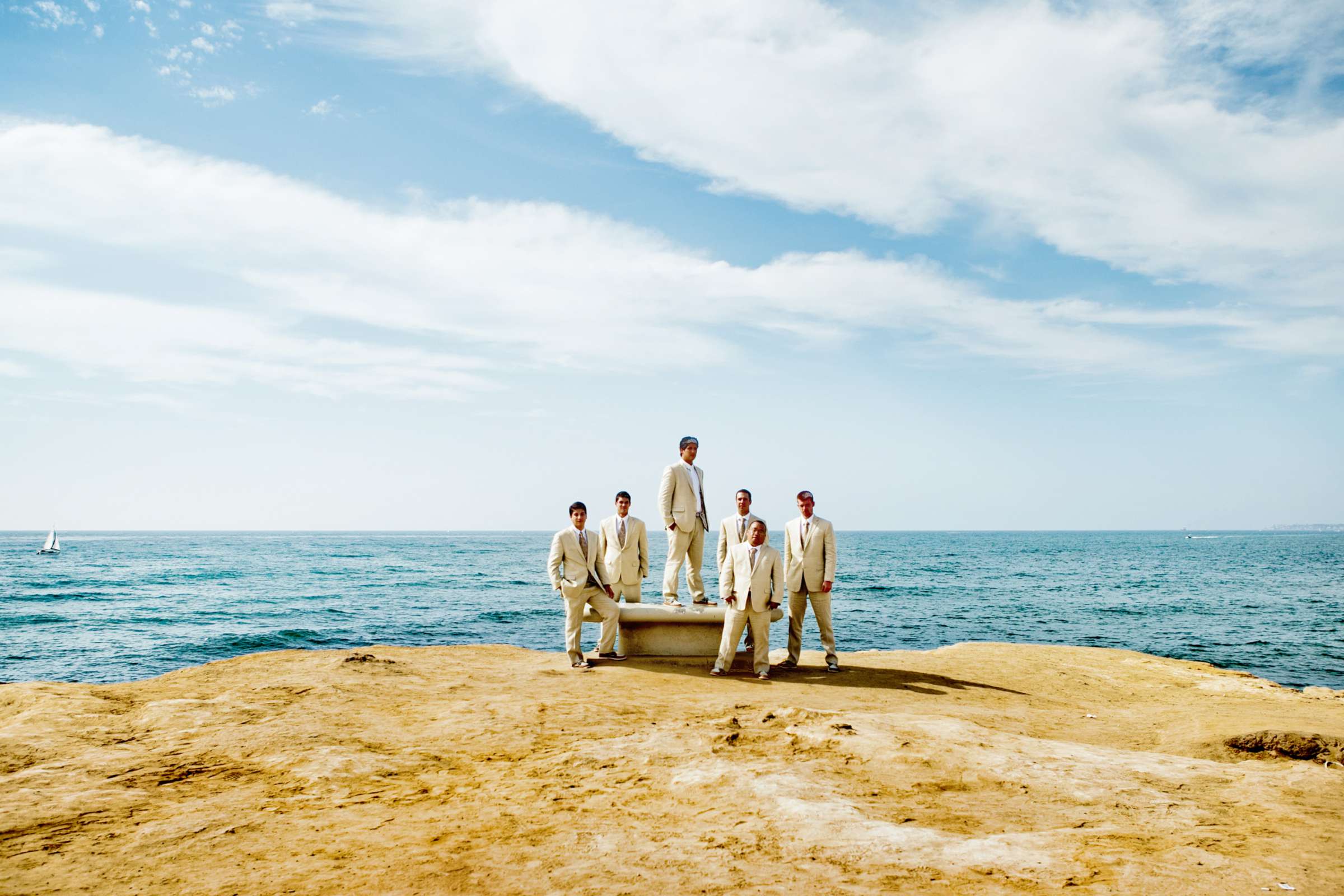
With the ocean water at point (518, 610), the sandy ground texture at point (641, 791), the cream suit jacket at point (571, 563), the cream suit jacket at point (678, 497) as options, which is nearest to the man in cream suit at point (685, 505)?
the cream suit jacket at point (678, 497)

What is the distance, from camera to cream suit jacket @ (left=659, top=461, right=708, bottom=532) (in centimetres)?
1037

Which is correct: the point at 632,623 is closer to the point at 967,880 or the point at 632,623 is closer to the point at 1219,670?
the point at 967,880


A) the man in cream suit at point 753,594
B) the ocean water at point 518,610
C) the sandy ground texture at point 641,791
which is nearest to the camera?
the sandy ground texture at point 641,791

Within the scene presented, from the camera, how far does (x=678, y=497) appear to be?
1041cm

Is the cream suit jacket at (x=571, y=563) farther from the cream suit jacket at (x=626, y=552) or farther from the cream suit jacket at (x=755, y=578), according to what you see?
the cream suit jacket at (x=755, y=578)

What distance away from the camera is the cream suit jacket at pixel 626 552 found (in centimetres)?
1062

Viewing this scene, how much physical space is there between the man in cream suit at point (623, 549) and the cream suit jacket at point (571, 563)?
13.2 inches

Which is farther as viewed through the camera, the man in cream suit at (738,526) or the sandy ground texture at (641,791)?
the man in cream suit at (738,526)

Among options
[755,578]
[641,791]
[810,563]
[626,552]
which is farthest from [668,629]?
[641,791]

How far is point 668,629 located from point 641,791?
5.32 meters

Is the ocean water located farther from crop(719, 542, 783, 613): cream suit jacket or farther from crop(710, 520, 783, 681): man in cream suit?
crop(719, 542, 783, 613): cream suit jacket

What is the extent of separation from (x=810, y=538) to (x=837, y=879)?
6.05m

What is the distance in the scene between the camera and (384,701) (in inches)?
317

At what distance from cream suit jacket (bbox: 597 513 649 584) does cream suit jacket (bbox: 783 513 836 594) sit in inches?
76.7
